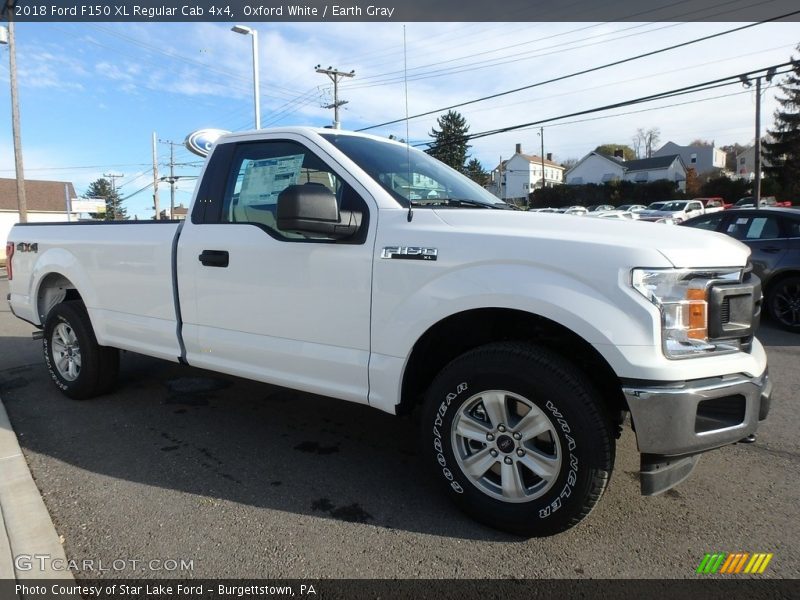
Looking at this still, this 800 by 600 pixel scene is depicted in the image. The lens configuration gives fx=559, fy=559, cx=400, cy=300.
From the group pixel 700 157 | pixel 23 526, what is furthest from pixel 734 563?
pixel 700 157

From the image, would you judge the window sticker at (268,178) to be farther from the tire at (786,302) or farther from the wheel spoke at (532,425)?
the tire at (786,302)

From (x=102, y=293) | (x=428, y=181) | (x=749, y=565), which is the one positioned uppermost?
(x=428, y=181)

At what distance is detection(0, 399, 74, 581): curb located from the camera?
8.09ft

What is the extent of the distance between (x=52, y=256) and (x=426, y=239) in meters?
3.71

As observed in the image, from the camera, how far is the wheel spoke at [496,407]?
267cm

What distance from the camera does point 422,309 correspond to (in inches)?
110

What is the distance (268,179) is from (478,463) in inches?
87.1

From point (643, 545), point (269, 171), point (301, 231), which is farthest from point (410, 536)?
point (269, 171)

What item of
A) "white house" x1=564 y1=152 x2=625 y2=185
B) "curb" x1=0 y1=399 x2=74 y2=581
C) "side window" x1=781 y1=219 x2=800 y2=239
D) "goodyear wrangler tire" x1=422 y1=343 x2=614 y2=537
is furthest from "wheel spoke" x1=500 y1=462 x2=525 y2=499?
"white house" x1=564 y1=152 x2=625 y2=185

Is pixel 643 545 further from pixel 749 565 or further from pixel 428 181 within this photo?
pixel 428 181

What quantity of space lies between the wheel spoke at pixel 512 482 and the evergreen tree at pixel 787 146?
171 ft

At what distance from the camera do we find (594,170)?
83125 mm

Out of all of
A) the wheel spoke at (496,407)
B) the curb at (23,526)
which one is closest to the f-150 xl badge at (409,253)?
the wheel spoke at (496,407)

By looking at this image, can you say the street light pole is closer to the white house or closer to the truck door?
the truck door
